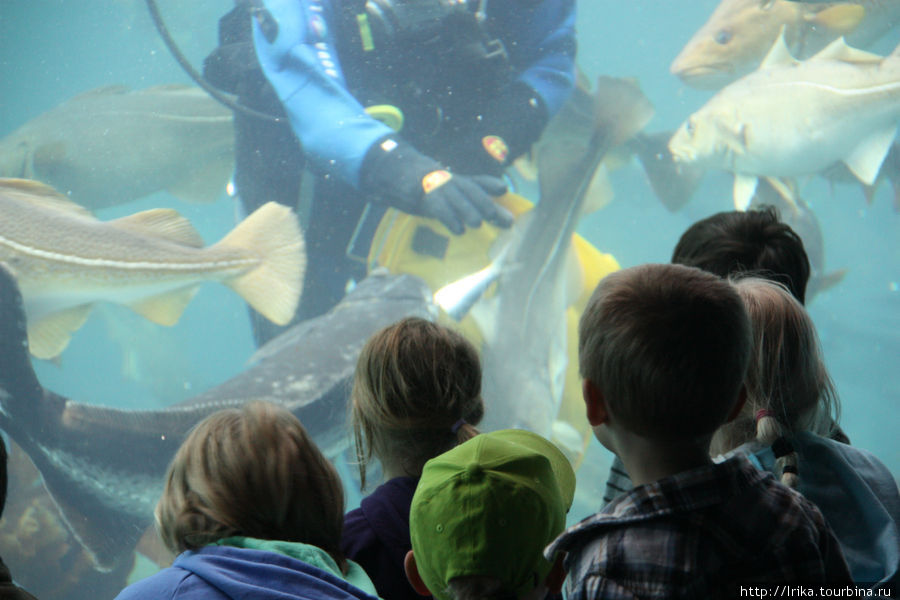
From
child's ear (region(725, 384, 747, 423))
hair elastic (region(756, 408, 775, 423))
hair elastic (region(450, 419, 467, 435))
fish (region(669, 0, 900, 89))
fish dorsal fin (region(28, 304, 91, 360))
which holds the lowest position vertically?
fish dorsal fin (region(28, 304, 91, 360))

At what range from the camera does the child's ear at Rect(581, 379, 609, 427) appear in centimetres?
82

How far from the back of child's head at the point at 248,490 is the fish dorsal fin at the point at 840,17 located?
5.75 metres

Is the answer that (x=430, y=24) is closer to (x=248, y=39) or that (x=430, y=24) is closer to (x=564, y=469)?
(x=248, y=39)

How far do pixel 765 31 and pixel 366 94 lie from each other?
3773 millimetres

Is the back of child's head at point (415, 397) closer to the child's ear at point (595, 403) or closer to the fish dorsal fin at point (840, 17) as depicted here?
the child's ear at point (595, 403)

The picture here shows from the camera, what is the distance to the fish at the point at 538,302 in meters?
3.49

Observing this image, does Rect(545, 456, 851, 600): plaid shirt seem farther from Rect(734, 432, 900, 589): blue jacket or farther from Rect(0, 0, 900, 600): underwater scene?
Rect(0, 0, 900, 600): underwater scene

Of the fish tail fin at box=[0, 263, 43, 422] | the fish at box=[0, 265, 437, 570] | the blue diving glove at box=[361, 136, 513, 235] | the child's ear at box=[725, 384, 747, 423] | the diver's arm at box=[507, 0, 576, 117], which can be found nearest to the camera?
the child's ear at box=[725, 384, 747, 423]

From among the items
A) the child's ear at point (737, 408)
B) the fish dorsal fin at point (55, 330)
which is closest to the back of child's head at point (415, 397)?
the child's ear at point (737, 408)

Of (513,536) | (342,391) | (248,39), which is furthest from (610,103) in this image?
(513,536)

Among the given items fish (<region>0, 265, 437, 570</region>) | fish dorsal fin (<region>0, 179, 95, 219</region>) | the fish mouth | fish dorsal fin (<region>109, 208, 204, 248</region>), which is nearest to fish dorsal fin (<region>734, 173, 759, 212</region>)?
the fish mouth

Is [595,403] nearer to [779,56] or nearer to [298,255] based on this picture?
[298,255]

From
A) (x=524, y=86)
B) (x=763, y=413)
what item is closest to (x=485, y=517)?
(x=763, y=413)

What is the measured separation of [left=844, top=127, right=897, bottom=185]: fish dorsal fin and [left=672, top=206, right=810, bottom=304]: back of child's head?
3.83 meters
